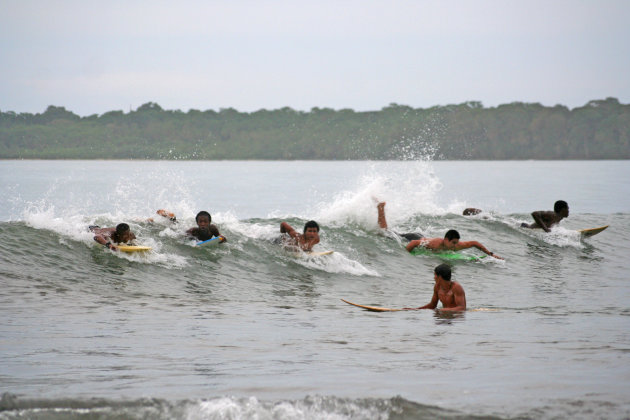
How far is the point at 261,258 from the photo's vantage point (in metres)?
16.2

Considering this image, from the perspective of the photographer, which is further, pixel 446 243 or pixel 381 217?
pixel 381 217

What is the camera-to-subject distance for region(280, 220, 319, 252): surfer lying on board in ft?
51.7

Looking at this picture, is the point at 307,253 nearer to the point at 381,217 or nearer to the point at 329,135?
the point at 381,217

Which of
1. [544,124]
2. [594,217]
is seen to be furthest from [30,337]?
[544,124]

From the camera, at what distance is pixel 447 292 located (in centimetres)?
1128

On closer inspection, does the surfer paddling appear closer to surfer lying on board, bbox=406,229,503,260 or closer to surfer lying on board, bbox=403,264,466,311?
surfer lying on board, bbox=406,229,503,260

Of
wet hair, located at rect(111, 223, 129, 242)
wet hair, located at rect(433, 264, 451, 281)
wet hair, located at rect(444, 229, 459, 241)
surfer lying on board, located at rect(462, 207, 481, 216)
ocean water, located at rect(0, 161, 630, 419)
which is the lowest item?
ocean water, located at rect(0, 161, 630, 419)

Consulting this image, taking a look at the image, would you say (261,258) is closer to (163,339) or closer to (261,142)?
(163,339)

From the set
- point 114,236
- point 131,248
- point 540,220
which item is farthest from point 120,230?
point 540,220

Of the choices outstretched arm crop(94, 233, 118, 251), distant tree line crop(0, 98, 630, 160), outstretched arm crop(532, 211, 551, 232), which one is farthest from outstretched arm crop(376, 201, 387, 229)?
distant tree line crop(0, 98, 630, 160)

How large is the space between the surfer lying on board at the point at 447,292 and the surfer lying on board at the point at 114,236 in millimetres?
6525

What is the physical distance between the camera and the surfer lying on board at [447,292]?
36.6 ft

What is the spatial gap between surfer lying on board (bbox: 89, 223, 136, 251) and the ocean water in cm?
25

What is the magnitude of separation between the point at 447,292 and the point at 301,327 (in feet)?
9.13
